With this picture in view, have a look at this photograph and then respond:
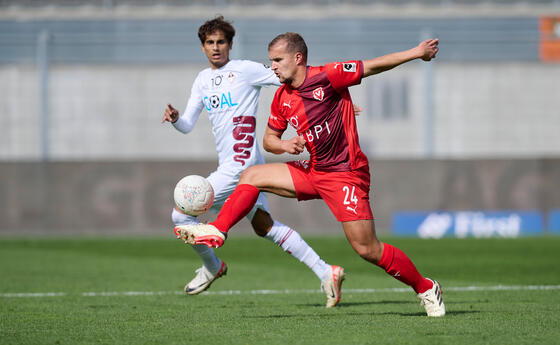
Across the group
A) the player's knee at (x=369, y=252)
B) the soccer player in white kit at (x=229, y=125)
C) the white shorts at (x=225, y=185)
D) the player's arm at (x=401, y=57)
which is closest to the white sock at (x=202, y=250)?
the soccer player in white kit at (x=229, y=125)

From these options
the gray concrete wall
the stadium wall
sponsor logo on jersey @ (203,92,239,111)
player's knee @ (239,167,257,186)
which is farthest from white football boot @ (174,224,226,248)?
the gray concrete wall

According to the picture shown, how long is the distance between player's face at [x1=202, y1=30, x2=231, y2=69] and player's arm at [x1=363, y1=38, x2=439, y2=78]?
1.88m

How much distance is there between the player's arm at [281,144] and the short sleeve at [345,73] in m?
0.55

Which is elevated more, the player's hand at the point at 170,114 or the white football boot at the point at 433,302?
the player's hand at the point at 170,114

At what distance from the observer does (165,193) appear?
666 inches

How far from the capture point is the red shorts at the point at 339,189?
6168 millimetres

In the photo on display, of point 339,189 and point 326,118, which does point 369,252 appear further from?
point 326,118

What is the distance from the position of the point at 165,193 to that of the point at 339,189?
433 inches

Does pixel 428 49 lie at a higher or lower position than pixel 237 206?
higher

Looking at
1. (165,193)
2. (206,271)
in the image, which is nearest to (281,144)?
(206,271)

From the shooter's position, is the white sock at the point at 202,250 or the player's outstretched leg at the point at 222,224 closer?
the player's outstretched leg at the point at 222,224

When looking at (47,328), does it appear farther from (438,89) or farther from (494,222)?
(438,89)

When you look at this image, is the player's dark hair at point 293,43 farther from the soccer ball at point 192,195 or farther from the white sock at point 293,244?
the white sock at point 293,244

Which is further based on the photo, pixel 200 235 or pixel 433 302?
pixel 433 302
